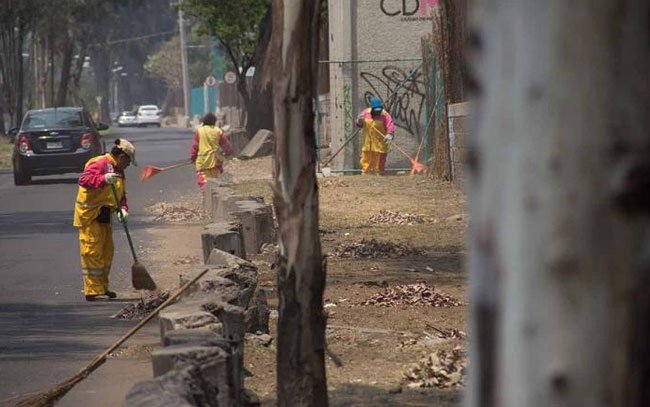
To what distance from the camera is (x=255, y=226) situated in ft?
50.6

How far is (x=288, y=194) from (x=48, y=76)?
65.1 m

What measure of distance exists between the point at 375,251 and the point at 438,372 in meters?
6.79

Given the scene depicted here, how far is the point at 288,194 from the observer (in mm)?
7047

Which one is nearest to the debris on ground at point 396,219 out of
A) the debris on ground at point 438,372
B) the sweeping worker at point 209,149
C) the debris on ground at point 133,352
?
the sweeping worker at point 209,149

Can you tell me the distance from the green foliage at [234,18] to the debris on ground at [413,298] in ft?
91.2

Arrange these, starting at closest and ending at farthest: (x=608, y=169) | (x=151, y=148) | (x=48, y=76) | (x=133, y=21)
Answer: (x=608, y=169), (x=151, y=148), (x=48, y=76), (x=133, y=21)

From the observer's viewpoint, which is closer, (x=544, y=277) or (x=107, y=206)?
(x=544, y=277)

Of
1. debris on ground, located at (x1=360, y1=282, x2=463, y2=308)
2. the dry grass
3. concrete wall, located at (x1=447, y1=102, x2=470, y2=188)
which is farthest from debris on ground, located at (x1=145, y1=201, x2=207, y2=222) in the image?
debris on ground, located at (x1=360, y1=282, x2=463, y2=308)

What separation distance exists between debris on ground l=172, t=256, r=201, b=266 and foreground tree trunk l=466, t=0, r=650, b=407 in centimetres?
1279

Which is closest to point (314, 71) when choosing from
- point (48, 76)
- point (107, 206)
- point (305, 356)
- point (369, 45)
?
point (305, 356)

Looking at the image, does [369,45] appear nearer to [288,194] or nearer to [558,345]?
[288,194]

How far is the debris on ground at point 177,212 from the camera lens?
20656mm

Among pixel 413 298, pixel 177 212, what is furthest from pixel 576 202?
pixel 177 212

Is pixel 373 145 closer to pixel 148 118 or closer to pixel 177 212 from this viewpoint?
pixel 177 212
